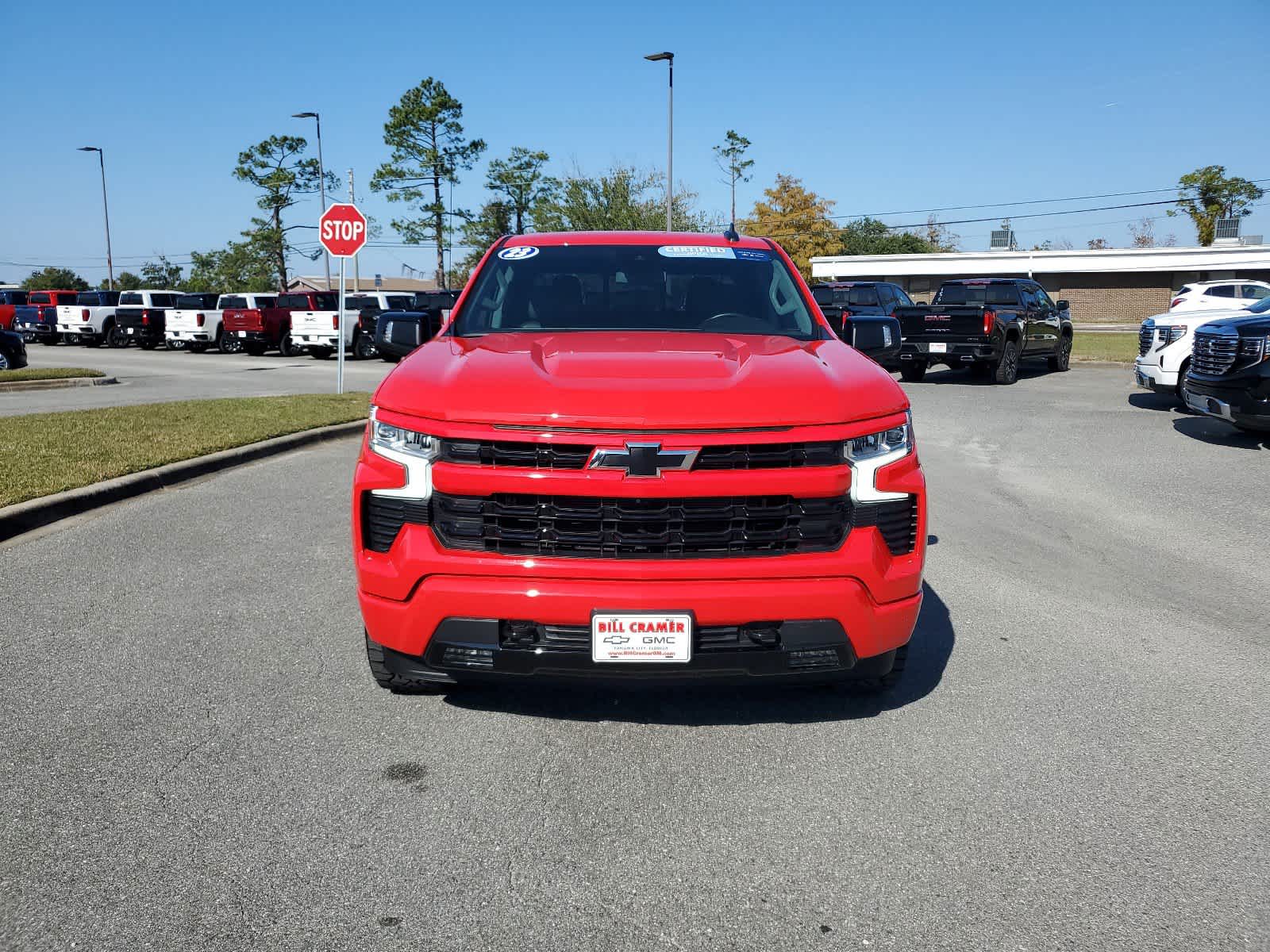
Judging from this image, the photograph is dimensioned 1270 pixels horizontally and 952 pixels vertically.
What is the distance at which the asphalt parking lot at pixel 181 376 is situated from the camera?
15.8m

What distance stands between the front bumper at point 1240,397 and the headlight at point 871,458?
8.94 metres

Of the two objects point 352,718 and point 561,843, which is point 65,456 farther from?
point 561,843

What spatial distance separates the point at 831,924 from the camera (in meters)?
2.67

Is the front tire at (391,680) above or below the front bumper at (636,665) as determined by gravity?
below

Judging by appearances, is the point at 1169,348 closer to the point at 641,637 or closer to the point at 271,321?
the point at 641,637

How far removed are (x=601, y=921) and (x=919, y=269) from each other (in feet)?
209

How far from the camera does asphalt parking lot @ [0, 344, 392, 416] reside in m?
15.8

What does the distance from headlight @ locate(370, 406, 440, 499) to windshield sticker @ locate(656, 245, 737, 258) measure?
2.20 metres

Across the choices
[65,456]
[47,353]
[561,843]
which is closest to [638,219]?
[47,353]

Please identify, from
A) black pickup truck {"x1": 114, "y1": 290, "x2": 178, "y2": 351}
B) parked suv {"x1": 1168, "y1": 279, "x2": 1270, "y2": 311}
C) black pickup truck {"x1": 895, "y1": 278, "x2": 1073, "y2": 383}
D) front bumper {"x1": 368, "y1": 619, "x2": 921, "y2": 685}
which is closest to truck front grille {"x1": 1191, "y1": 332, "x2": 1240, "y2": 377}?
black pickup truck {"x1": 895, "y1": 278, "x2": 1073, "y2": 383}

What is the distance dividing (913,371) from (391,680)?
58.0 ft

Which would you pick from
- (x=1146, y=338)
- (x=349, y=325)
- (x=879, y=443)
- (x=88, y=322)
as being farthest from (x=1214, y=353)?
(x=88, y=322)

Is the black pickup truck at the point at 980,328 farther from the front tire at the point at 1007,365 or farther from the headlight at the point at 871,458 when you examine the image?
the headlight at the point at 871,458

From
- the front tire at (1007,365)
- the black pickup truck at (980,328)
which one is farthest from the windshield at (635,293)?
the front tire at (1007,365)
